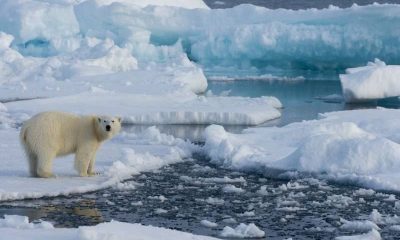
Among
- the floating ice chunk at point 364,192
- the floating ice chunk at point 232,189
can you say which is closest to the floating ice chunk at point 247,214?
the floating ice chunk at point 232,189

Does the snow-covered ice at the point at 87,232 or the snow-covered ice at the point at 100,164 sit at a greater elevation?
the snow-covered ice at the point at 87,232

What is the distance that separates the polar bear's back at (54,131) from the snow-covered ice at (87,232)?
5.63 ft

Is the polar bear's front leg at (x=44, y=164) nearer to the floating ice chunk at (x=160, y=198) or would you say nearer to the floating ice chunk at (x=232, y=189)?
the floating ice chunk at (x=160, y=198)

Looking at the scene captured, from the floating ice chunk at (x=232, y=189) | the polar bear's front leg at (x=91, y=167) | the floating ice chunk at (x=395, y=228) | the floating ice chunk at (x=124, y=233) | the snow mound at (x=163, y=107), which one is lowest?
the snow mound at (x=163, y=107)

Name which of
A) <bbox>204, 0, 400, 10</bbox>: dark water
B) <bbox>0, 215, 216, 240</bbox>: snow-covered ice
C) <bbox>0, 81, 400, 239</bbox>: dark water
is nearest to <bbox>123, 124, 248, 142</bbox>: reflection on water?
<bbox>0, 81, 400, 239</bbox>: dark water

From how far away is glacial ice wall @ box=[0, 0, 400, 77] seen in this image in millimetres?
21547

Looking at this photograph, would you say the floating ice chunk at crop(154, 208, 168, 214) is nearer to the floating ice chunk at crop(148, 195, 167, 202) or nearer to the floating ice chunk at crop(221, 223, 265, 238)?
the floating ice chunk at crop(148, 195, 167, 202)

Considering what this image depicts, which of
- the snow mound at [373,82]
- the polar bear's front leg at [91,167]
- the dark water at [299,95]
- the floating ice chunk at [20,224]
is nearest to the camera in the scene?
the floating ice chunk at [20,224]

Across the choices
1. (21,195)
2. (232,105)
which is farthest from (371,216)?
(232,105)

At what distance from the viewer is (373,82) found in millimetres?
15633

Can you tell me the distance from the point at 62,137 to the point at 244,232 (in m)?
2.47

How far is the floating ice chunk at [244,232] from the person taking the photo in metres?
5.66

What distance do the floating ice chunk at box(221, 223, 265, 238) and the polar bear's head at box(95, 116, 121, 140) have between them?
2.07 m

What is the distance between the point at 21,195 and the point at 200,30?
17905mm
